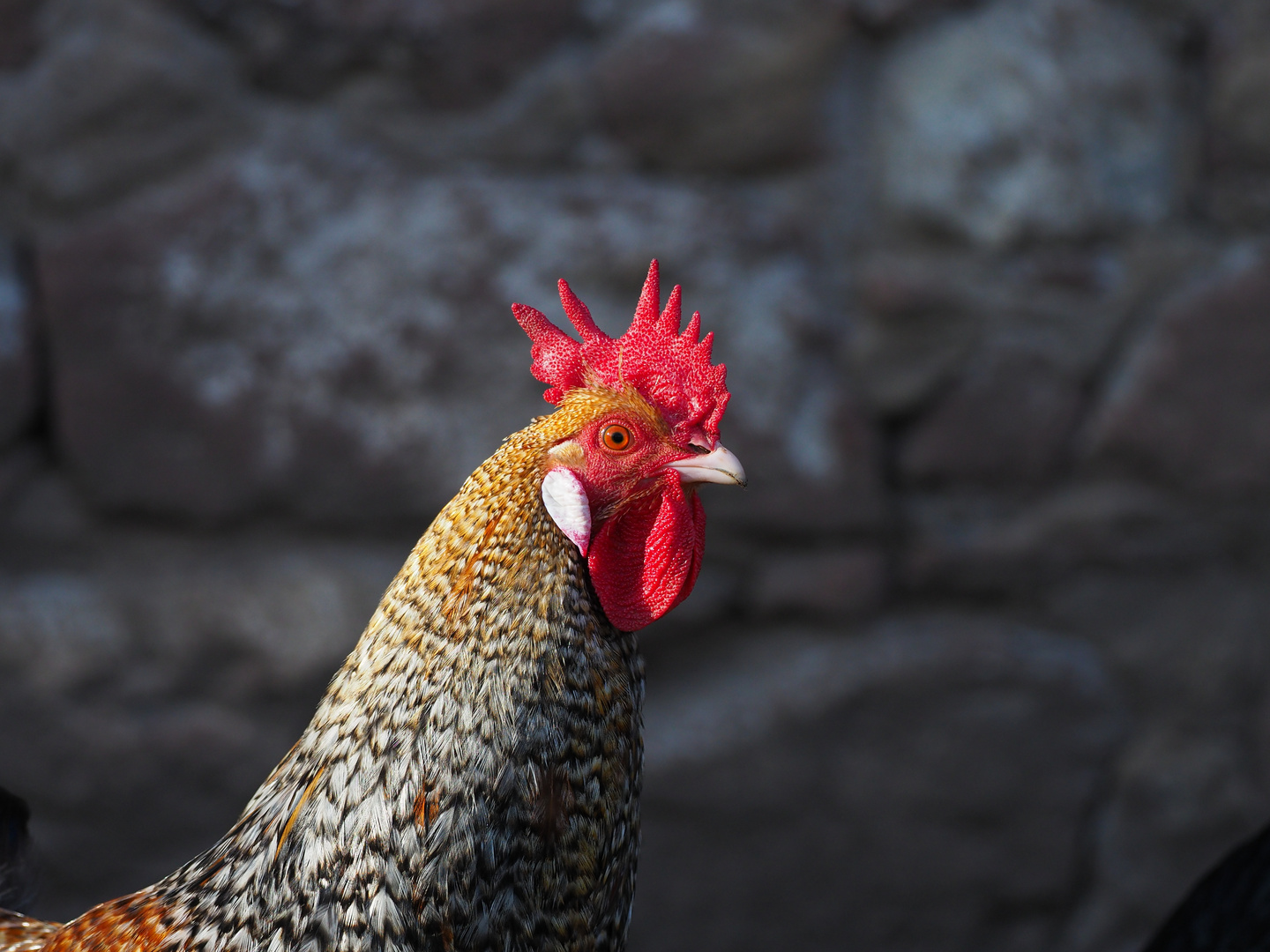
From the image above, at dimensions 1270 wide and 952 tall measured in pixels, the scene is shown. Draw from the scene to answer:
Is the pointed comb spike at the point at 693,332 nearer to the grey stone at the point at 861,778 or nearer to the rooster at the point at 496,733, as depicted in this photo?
the rooster at the point at 496,733

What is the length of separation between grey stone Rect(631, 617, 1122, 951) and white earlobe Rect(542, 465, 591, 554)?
0.99 meters

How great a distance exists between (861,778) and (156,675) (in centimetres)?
132

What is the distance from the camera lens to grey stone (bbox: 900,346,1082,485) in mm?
2037

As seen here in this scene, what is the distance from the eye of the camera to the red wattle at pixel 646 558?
4.02ft

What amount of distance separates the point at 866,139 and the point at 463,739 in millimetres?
1339

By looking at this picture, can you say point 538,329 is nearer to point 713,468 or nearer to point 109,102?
point 713,468

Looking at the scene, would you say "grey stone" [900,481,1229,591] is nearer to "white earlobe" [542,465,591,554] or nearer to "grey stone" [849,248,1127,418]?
"grey stone" [849,248,1127,418]

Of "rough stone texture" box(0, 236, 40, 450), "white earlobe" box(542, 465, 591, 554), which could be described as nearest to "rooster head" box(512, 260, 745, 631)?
"white earlobe" box(542, 465, 591, 554)

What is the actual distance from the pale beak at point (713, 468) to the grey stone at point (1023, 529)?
983 mm

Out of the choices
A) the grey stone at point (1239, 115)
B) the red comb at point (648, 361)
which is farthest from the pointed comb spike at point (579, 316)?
the grey stone at point (1239, 115)

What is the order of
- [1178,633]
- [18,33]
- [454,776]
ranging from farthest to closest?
[1178,633] → [18,33] → [454,776]

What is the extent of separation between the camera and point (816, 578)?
2.08 metres

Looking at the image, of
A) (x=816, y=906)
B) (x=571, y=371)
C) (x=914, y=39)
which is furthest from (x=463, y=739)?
(x=914, y=39)

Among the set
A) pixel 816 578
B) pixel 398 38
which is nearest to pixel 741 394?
pixel 816 578
